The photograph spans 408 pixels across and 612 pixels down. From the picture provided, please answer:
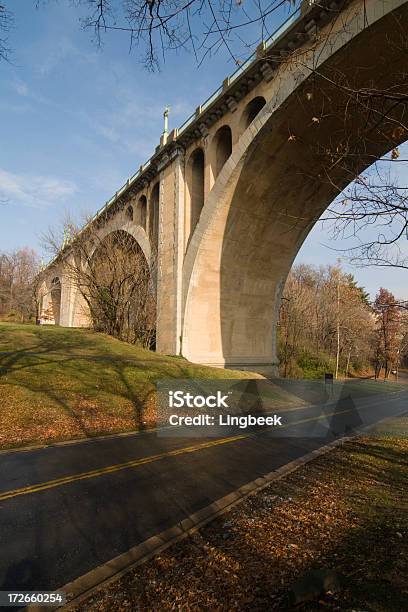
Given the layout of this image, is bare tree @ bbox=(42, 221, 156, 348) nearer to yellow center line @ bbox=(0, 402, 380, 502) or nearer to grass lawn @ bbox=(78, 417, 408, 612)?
yellow center line @ bbox=(0, 402, 380, 502)

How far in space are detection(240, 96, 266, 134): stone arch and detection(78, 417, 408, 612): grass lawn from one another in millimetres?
21280

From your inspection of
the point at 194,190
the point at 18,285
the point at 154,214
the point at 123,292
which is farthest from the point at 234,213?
the point at 18,285

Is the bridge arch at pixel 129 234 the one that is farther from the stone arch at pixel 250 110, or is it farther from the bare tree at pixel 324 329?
the bare tree at pixel 324 329

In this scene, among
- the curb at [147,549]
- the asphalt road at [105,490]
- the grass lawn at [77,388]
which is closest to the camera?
the curb at [147,549]

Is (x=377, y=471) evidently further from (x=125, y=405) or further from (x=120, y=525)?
(x=125, y=405)

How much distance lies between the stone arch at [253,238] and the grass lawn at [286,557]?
17.0 m

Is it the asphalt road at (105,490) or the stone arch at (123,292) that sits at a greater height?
the stone arch at (123,292)

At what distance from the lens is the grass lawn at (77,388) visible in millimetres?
11109

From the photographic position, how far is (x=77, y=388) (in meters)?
14.3

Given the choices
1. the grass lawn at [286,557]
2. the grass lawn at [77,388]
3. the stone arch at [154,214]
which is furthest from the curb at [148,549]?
the stone arch at [154,214]

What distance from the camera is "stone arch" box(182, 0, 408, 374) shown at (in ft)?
69.7

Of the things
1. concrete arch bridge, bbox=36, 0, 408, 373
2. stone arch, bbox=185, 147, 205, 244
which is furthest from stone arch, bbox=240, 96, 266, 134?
stone arch, bbox=185, 147, 205, 244

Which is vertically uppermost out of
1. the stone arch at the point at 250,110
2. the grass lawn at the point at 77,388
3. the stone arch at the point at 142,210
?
the stone arch at the point at 250,110

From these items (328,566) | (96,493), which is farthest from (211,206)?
(328,566)
